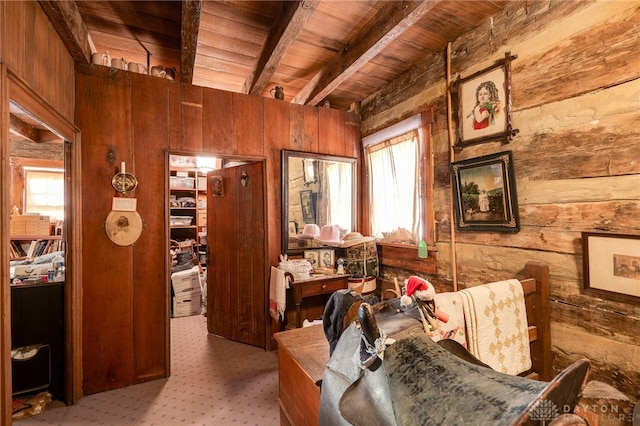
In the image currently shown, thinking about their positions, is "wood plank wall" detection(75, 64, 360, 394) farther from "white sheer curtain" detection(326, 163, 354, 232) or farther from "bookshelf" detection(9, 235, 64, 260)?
"bookshelf" detection(9, 235, 64, 260)

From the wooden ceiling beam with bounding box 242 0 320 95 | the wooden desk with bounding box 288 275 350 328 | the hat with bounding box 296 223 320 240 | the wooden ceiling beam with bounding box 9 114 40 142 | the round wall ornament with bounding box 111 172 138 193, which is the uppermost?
the wooden ceiling beam with bounding box 242 0 320 95

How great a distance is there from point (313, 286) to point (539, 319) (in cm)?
181

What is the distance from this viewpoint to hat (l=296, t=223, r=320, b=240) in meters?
3.15

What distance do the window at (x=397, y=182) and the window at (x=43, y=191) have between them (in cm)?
332

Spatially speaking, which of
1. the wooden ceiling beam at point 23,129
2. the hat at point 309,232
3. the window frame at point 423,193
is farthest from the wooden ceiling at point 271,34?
the hat at point 309,232

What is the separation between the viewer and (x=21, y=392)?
7.15 ft

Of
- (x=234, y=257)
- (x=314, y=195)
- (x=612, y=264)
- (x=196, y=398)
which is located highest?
(x=314, y=195)

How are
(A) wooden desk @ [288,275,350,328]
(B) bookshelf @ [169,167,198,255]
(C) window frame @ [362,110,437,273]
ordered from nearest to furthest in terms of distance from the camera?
→ (C) window frame @ [362,110,437,273]
(A) wooden desk @ [288,275,350,328]
(B) bookshelf @ [169,167,198,255]

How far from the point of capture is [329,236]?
3039 mm

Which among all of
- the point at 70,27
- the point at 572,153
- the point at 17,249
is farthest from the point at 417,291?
the point at 17,249

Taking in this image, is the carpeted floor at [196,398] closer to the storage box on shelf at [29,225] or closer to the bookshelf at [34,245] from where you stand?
the bookshelf at [34,245]

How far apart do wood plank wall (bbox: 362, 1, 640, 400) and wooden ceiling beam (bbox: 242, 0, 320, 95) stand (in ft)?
4.28

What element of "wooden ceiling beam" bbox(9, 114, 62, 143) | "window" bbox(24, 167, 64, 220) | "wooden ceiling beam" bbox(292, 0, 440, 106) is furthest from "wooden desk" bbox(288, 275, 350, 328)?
"window" bbox(24, 167, 64, 220)

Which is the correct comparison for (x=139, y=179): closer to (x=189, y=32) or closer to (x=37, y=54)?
(x=37, y=54)
